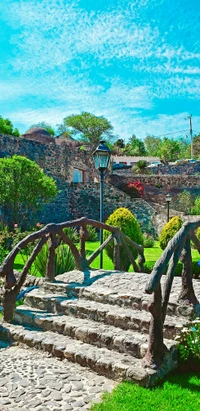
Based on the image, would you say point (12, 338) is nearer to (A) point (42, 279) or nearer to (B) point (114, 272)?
(A) point (42, 279)

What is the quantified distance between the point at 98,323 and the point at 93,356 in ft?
2.48

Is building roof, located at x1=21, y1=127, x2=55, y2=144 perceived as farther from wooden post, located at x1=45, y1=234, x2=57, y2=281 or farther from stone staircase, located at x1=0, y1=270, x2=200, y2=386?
stone staircase, located at x1=0, y1=270, x2=200, y2=386

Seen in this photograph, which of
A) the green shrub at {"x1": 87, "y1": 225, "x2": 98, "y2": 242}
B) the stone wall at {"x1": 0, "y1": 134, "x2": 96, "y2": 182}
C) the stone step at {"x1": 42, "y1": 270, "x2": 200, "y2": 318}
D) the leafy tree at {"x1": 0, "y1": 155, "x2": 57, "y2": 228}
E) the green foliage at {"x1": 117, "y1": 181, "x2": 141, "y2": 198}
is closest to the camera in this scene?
the stone step at {"x1": 42, "y1": 270, "x2": 200, "y2": 318}

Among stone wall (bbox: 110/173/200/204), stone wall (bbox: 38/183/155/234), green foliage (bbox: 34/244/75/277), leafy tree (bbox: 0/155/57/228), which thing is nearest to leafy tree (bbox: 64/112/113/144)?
stone wall (bbox: 110/173/200/204)

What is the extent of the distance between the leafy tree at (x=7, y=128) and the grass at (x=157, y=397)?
3346 centimetres

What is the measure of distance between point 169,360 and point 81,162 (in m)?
24.6

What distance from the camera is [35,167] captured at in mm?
16156

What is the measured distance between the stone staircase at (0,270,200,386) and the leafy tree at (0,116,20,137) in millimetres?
31044

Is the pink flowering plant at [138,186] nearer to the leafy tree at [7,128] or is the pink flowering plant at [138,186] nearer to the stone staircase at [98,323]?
the leafy tree at [7,128]

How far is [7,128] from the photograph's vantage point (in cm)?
3641

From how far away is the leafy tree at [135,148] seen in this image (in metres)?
56.7

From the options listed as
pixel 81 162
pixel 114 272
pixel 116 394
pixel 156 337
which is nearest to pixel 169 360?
pixel 156 337

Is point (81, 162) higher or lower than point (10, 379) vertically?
higher

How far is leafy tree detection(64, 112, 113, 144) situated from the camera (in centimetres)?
5316
